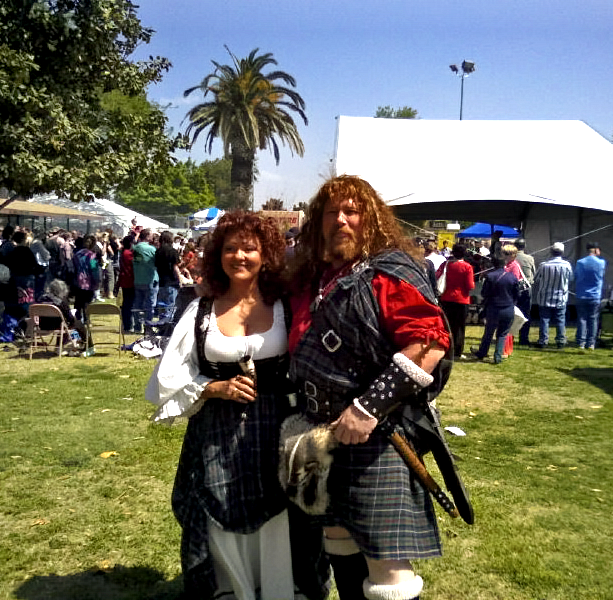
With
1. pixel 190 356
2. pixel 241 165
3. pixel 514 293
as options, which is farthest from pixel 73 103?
pixel 241 165

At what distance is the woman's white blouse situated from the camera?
8.32ft

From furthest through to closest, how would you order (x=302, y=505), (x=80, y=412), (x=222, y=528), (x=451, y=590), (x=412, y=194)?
(x=412, y=194) → (x=80, y=412) → (x=451, y=590) → (x=222, y=528) → (x=302, y=505)

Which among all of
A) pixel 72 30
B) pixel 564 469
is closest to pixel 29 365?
pixel 72 30

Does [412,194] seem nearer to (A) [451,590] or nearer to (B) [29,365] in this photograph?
(B) [29,365]

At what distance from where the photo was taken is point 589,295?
11016 mm

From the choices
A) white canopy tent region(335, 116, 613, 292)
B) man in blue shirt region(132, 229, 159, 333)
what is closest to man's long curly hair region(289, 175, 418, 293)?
man in blue shirt region(132, 229, 159, 333)

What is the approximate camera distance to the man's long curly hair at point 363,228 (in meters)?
2.40

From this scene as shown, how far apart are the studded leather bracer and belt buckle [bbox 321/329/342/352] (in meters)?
0.18

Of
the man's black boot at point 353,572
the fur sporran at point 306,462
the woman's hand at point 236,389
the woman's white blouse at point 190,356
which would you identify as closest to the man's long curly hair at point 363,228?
the woman's white blouse at point 190,356

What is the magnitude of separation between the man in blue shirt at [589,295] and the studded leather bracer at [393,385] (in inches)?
387

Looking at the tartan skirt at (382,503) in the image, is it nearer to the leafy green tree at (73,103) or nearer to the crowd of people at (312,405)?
the crowd of people at (312,405)

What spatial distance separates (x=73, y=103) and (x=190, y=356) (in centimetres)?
898

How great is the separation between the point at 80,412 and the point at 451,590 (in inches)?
171

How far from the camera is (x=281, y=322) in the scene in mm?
2619
